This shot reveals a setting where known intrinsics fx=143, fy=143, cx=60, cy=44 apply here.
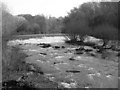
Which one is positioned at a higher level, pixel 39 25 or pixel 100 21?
pixel 39 25

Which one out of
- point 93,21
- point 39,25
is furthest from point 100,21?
point 39,25

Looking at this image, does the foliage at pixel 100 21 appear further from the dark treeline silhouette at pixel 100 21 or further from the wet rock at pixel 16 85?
the wet rock at pixel 16 85

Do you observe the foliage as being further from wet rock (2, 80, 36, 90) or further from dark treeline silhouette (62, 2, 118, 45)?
A: wet rock (2, 80, 36, 90)

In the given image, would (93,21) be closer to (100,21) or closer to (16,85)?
(100,21)

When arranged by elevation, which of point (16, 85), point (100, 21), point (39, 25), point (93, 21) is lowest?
point (16, 85)

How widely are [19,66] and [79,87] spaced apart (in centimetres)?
430

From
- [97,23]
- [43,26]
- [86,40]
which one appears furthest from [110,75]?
[43,26]

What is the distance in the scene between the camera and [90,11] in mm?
20094

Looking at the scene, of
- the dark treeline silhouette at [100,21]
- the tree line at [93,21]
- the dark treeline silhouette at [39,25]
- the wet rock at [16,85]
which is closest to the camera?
the wet rock at [16,85]

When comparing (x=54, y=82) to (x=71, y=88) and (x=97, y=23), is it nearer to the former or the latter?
(x=71, y=88)

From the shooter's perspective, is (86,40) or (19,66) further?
(86,40)

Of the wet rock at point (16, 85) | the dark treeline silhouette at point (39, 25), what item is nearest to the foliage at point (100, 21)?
the wet rock at point (16, 85)

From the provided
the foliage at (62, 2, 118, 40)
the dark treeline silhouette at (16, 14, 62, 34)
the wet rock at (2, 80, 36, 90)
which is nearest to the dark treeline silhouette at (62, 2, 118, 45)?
the foliage at (62, 2, 118, 40)

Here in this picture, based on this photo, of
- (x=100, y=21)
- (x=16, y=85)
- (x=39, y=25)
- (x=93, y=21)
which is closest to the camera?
(x=16, y=85)
